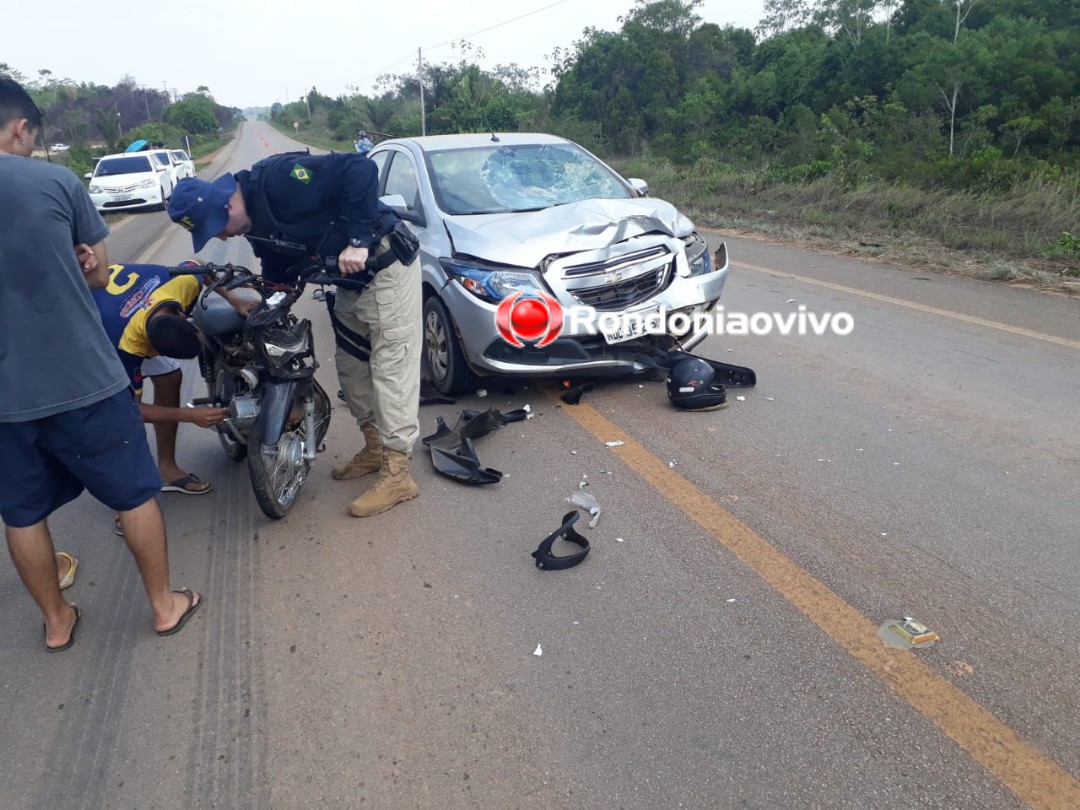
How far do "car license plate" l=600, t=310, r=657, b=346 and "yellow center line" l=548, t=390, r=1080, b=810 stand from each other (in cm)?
114

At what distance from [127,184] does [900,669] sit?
74.4 ft

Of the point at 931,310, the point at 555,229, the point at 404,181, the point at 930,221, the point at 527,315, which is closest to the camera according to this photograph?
the point at 527,315

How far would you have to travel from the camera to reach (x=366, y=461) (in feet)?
14.0

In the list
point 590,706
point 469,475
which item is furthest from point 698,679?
point 469,475

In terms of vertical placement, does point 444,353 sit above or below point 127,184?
above

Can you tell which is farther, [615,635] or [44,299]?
[615,635]

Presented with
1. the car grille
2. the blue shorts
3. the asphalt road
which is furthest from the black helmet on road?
the blue shorts

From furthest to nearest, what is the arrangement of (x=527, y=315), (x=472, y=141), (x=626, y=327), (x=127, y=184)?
1. (x=127, y=184)
2. (x=472, y=141)
3. (x=626, y=327)
4. (x=527, y=315)

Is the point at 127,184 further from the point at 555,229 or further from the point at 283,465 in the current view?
the point at 283,465

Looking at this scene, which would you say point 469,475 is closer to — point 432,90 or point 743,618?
point 743,618

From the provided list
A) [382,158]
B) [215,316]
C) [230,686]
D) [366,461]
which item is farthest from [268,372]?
[382,158]

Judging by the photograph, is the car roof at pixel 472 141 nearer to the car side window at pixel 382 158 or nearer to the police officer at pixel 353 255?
the car side window at pixel 382 158

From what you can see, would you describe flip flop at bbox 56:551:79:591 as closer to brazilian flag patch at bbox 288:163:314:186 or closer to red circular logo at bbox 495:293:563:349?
brazilian flag patch at bbox 288:163:314:186

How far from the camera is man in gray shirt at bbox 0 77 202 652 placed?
2.45m
